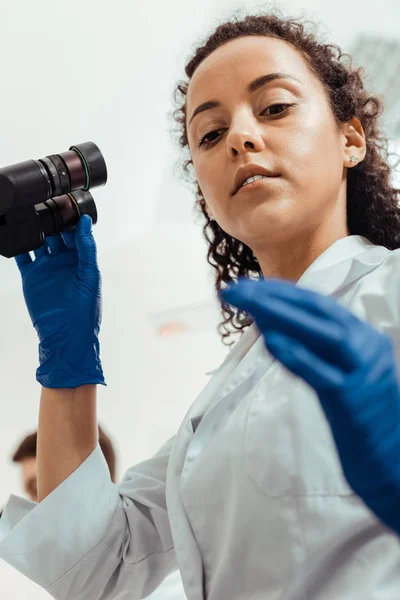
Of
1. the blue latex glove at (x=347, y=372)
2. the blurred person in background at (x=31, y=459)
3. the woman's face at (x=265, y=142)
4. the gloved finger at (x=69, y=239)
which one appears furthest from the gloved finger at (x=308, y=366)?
the blurred person in background at (x=31, y=459)

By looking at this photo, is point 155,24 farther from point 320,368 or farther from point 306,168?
point 320,368

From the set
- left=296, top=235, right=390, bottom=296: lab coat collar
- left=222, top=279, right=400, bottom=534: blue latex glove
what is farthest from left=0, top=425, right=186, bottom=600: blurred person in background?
left=222, top=279, right=400, bottom=534: blue latex glove

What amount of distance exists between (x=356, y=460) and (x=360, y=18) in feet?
7.23

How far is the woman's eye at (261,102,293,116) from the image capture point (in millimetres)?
1111

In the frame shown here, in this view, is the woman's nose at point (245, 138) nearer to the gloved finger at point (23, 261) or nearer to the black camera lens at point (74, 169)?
the black camera lens at point (74, 169)

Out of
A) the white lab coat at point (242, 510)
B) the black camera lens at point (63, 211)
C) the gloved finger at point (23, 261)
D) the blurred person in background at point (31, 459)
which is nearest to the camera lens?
the white lab coat at point (242, 510)

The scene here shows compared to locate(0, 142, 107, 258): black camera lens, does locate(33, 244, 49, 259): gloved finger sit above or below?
below

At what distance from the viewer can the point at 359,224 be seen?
127cm

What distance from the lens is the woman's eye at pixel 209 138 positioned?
1.20 m

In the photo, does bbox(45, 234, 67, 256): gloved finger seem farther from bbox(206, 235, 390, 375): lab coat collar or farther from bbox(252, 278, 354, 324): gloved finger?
bbox(252, 278, 354, 324): gloved finger

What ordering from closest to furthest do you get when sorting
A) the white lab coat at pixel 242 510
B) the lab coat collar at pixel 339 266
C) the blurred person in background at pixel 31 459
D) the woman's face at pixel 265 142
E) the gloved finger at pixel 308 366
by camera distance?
the gloved finger at pixel 308 366
the white lab coat at pixel 242 510
the lab coat collar at pixel 339 266
the woman's face at pixel 265 142
the blurred person in background at pixel 31 459

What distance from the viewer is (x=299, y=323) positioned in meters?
0.49

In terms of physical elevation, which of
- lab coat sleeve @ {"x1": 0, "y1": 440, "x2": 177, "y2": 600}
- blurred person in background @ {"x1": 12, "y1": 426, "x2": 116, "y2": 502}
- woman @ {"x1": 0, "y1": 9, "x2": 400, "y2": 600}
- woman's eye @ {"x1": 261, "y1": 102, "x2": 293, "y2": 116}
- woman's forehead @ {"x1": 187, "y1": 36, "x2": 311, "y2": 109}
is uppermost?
woman's forehead @ {"x1": 187, "y1": 36, "x2": 311, "y2": 109}

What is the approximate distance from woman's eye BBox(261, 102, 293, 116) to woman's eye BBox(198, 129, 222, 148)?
4.5 inches
